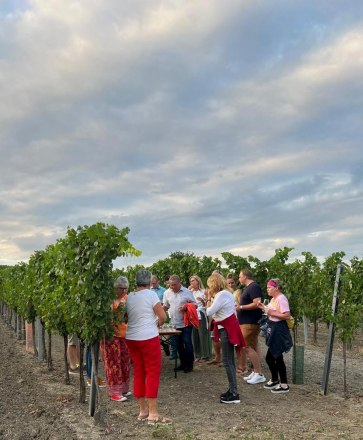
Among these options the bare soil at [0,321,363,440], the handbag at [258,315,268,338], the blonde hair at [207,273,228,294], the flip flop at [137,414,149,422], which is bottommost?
the bare soil at [0,321,363,440]

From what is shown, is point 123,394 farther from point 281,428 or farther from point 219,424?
point 281,428

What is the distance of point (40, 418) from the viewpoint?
6828 mm

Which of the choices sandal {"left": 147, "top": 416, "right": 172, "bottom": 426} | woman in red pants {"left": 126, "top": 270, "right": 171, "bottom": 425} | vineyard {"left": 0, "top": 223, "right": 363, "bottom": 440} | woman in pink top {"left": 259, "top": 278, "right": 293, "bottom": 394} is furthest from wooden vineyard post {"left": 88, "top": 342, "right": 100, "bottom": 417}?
woman in pink top {"left": 259, "top": 278, "right": 293, "bottom": 394}

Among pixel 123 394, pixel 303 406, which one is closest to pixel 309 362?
pixel 303 406

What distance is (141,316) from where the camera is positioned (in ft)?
19.4

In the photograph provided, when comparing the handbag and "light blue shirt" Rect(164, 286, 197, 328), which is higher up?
"light blue shirt" Rect(164, 286, 197, 328)

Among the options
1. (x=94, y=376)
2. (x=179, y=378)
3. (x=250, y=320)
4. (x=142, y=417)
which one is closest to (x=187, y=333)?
(x=179, y=378)

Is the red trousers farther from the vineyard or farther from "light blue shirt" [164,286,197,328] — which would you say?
"light blue shirt" [164,286,197,328]

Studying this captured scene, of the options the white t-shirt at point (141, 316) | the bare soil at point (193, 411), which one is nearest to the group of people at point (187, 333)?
the white t-shirt at point (141, 316)

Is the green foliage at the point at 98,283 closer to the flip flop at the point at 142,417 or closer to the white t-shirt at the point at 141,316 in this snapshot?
the white t-shirt at the point at 141,316

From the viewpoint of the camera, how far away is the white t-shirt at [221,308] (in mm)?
7017

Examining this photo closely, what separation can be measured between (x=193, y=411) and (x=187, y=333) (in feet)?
7.68

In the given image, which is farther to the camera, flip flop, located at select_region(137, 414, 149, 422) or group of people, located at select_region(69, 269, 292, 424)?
flip flop, located at select_region(137, 414, 149, 422)

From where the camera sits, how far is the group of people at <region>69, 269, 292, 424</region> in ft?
19.5
